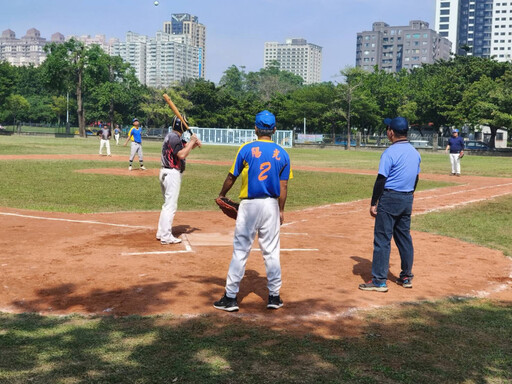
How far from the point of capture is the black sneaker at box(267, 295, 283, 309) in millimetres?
6203

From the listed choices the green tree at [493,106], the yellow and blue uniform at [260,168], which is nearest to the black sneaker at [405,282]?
the yellow and blue uniform at [260,168]

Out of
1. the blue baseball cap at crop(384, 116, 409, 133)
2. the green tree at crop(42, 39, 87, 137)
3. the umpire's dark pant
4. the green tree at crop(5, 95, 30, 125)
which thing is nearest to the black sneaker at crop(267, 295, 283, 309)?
the umpire's dark pant

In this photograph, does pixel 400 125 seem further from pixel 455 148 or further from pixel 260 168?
pixel 455 148

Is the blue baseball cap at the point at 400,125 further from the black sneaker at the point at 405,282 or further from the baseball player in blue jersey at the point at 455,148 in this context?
the baseball player in blue jersey at the point at 455,148

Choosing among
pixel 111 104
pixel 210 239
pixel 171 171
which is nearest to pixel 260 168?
pixel 171 171

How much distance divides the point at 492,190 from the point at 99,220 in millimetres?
14383

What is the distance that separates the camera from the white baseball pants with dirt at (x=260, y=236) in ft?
20.0

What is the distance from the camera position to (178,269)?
7797mm

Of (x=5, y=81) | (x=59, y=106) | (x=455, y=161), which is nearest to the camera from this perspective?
(x=455, y=161)

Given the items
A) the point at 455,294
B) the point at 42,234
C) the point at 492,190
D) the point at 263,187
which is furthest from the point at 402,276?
the point at 492,190

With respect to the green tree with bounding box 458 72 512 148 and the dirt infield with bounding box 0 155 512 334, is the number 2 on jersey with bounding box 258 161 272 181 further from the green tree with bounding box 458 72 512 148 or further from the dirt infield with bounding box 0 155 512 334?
the green tree with bounding box 458 72 512 148

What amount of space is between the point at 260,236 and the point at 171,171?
3.86m

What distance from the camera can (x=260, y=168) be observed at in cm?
607

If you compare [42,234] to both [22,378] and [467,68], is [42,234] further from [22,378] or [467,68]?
[467,68]
